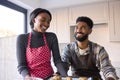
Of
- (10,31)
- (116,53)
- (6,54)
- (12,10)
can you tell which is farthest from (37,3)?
(116,53)

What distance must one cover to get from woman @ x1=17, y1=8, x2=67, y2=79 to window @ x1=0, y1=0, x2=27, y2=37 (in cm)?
Answer: 147

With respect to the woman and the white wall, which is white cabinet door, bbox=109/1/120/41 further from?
the woman

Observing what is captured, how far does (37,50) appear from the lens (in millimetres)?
1022

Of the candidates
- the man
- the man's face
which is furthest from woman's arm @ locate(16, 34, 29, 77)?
the man's face

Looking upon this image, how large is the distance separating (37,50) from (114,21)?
1.93 m

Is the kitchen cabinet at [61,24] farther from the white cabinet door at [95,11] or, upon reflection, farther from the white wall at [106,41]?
the white wall at [106,41]

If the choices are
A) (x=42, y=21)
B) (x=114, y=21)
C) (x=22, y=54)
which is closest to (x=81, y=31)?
(x=42, y=21)

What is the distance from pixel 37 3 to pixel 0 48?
1.01 meters

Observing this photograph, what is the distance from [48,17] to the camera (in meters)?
1.04

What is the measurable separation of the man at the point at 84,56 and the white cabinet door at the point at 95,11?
1.40 m

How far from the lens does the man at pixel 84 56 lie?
127 cm

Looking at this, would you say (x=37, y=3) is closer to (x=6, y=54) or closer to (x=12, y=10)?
(x=12, y=10)

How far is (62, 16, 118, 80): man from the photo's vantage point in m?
1.27

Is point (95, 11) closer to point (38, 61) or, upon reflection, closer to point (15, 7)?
point (15, 7)
